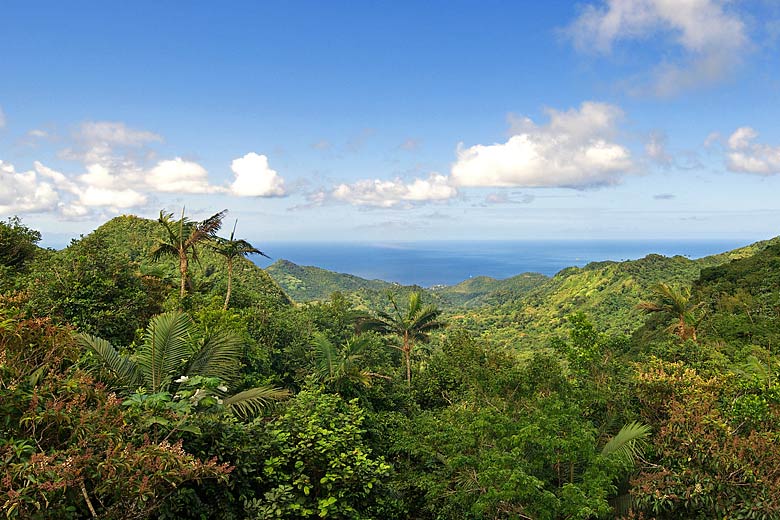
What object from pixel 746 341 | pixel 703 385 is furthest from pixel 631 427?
pixel 746 341

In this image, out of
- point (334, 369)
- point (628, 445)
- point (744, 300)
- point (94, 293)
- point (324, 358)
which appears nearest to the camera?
point (628, 445)

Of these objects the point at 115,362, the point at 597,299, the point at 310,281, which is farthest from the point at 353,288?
the point at 115,362

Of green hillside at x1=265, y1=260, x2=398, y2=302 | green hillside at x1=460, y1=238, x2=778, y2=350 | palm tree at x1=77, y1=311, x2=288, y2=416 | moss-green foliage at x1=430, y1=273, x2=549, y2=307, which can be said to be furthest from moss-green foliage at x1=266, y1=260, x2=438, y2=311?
palm tree at x1=77, y1=311, x2=288, y2=416

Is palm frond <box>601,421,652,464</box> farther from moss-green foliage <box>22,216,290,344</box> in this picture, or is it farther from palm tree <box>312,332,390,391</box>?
moss-green foliage <box>22,216,290,344</box>

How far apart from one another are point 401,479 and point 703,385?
6917 millimetres

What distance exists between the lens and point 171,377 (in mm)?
6941

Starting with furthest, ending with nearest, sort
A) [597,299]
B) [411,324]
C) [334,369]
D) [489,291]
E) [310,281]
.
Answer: [489,291] → [310,281] → [597,299] → [411,324] → [334,369]

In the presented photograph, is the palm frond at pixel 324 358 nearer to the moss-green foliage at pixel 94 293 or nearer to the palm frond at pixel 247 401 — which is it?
the palm frond at pixel 247 401

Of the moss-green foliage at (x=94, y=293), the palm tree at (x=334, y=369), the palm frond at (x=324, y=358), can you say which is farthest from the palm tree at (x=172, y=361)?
the moss-green foliage at (x=94, y=293)

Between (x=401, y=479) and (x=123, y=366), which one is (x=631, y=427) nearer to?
(x=401, y=479)

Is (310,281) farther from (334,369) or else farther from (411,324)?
(334,369)

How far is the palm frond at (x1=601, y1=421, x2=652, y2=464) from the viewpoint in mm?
7547

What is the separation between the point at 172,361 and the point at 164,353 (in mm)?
190

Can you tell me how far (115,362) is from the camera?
677cm
